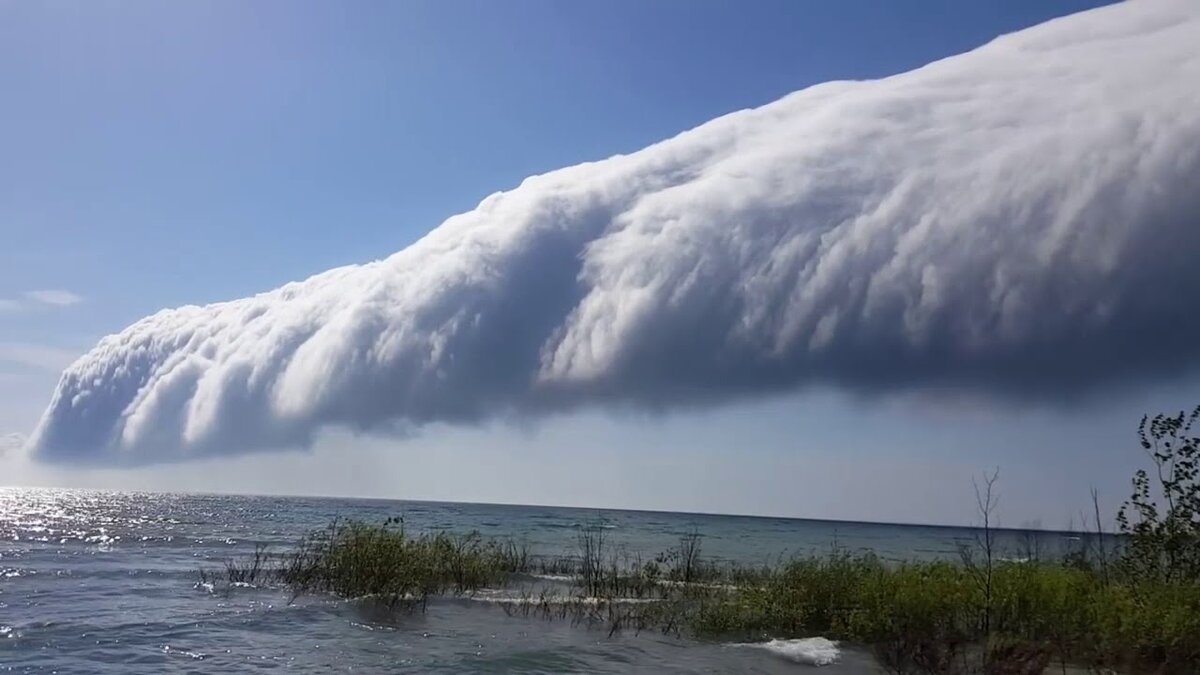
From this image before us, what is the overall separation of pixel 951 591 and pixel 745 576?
33.4 ft

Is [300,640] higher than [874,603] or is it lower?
lower

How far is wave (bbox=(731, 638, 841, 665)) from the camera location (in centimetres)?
1747

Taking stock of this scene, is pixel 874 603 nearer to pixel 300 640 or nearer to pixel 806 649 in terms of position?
pixel 806 649

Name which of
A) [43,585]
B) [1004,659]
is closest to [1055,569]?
[1004,659]

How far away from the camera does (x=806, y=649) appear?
1817 cm

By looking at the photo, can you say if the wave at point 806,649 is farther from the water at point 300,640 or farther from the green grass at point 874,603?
the green grass at point 874,603

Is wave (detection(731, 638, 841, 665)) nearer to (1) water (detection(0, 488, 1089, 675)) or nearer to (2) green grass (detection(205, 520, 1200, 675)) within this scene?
(1) water (detection(0, 488, 1089, 675))

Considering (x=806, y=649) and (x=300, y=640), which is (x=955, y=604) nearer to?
(x=806, y=649)

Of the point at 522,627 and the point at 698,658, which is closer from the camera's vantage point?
the point at 698,658

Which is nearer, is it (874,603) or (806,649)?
(806,649)

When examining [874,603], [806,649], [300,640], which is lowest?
[300,640]

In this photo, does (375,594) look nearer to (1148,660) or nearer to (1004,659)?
(1004,659)

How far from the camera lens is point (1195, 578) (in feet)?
53.9

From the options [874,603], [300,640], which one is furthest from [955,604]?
[300,640]
